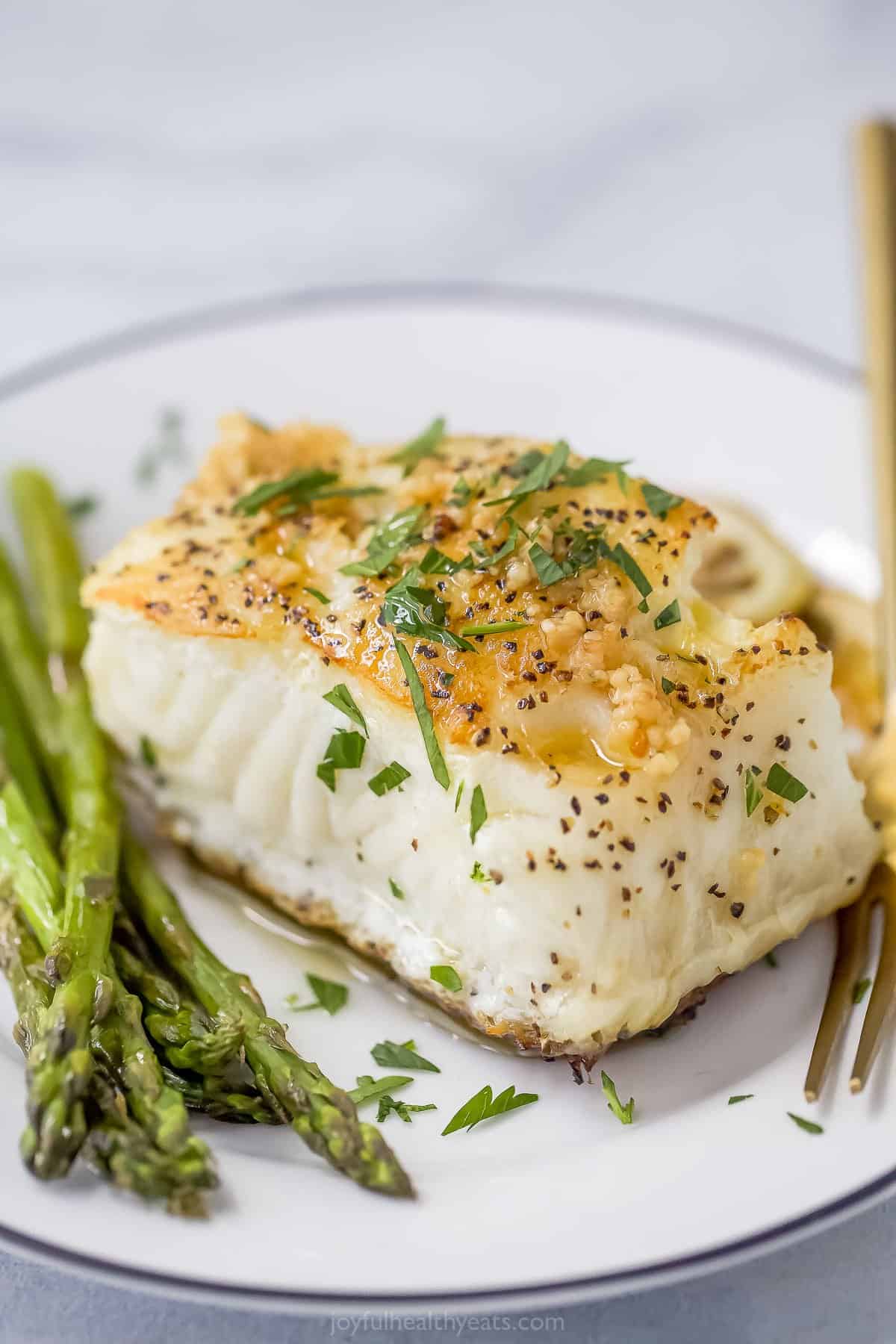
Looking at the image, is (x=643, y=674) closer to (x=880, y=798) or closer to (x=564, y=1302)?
(x=880, y=798)

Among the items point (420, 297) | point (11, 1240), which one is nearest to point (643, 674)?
point (11, 1240)

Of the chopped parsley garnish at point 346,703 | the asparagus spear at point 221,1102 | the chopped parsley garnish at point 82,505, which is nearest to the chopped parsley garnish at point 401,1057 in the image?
the asparagus spear at point 221,1102

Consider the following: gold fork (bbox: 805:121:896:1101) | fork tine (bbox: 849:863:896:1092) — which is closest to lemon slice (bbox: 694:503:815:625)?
gold fork (bbox: 805:121:896:1101)

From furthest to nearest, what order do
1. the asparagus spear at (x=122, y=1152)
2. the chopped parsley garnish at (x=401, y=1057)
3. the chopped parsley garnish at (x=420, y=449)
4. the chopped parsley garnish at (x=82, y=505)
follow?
the chopped parsley garnish at (x=82, y=505) < the chopped parsley garnish at (x=420, y=449) < the chopped parsley garnish at (x=401, y=1057) < the asparagus spear at (x=122, y=1152)

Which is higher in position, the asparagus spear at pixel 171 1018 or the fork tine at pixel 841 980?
the fork tine at pixel 841 980

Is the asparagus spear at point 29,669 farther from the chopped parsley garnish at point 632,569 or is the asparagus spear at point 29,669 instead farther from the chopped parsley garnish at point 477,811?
the chopped parsley garnish at point 632,569

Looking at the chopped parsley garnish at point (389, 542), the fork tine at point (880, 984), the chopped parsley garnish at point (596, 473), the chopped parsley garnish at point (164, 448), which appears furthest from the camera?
the chopped parsley garnish at point (164, 448)
